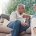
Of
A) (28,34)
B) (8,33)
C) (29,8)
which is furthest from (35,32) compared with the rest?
(29,8)

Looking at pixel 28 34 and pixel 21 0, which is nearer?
pixel 28 34

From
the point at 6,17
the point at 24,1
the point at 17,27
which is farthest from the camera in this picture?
the point at 24,1

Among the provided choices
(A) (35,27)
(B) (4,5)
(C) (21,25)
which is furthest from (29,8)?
(A) (35,27)

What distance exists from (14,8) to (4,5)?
0.39m

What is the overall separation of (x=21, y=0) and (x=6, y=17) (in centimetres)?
111

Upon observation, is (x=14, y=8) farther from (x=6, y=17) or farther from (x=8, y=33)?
(x=8, y=33)

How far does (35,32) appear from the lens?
185 centimetres

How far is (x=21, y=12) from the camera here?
3.02 m

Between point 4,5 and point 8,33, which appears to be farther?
point 4,5

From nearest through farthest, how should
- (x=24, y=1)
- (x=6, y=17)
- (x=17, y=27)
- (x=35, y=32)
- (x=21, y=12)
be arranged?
(x=35, y=32) < (x=17, y=27) < (x=21, y=12) < (x=6, y=17) < (x=24, y=1)

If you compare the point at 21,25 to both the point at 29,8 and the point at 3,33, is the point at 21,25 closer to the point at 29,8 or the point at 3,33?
the point at 3,33

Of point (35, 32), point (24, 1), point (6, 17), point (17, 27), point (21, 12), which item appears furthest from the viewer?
point (24, 1)

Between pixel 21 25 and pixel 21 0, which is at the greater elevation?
pixel 21 0

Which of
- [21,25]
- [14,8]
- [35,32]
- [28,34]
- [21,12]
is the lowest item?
[35,32]
